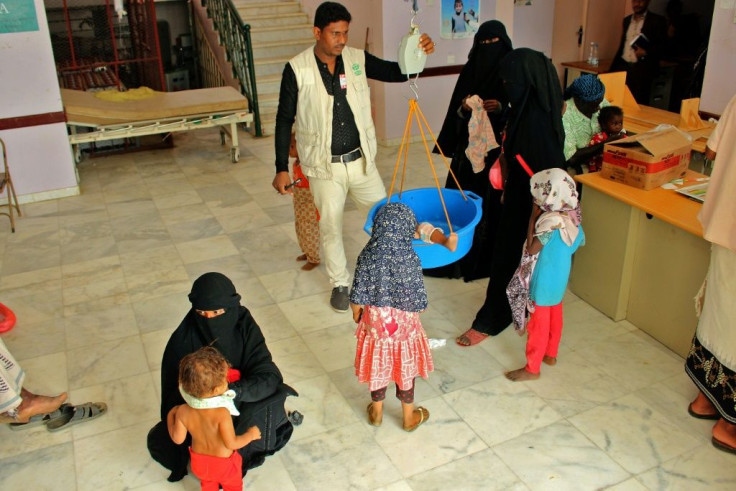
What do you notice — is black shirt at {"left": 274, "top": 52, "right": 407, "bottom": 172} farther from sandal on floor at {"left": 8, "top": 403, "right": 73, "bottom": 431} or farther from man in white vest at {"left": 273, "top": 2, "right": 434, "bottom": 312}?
sandal on floor at {"left": 8, "top": 403, "right": 73, "bottom": 431}

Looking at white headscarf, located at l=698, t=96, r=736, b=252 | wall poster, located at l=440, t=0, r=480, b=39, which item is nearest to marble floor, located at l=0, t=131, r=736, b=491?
white headscarf, located at l=698, t=96, r=736, b=252

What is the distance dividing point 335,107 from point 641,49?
207 inches

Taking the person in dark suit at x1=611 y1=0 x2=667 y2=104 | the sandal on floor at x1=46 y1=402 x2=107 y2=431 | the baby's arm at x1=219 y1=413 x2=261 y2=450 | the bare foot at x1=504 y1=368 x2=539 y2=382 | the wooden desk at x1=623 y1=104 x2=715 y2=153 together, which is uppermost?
the person in dark suit at x1=611 y1=0 x2=667 y2=104

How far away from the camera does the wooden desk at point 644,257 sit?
11.7 ft

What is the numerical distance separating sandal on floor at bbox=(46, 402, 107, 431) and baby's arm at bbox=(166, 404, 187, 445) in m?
1.02

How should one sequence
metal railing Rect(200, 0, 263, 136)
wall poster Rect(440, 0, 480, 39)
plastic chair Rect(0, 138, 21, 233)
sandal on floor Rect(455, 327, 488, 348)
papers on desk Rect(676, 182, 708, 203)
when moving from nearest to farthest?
papers on desk Rect(676, 182, 708, 203) → sandal on floor Rect(455, 327, 488, 348) → plastic chair Rect(0, 138, 21, 233) → wall poster Rect(440, 0, 480, 39) → metal railing Rect(200, 0, 263, 136)

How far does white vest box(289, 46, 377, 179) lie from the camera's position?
3969mm

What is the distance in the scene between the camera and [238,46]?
863 centimetres

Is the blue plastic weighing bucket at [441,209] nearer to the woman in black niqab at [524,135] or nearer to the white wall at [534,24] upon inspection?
the woman in black niqab at [524,135]

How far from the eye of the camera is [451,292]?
14.9 feet

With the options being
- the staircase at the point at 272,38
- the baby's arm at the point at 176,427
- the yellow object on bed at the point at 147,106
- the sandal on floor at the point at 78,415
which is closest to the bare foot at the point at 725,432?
the baby's arm at the point at 176,427

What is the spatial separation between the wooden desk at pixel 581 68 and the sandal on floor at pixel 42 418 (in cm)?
744

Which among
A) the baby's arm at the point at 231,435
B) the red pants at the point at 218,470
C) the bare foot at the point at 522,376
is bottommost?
the bare foot at the point at 522,376

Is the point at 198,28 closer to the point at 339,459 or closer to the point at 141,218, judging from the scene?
the point at 141,218
